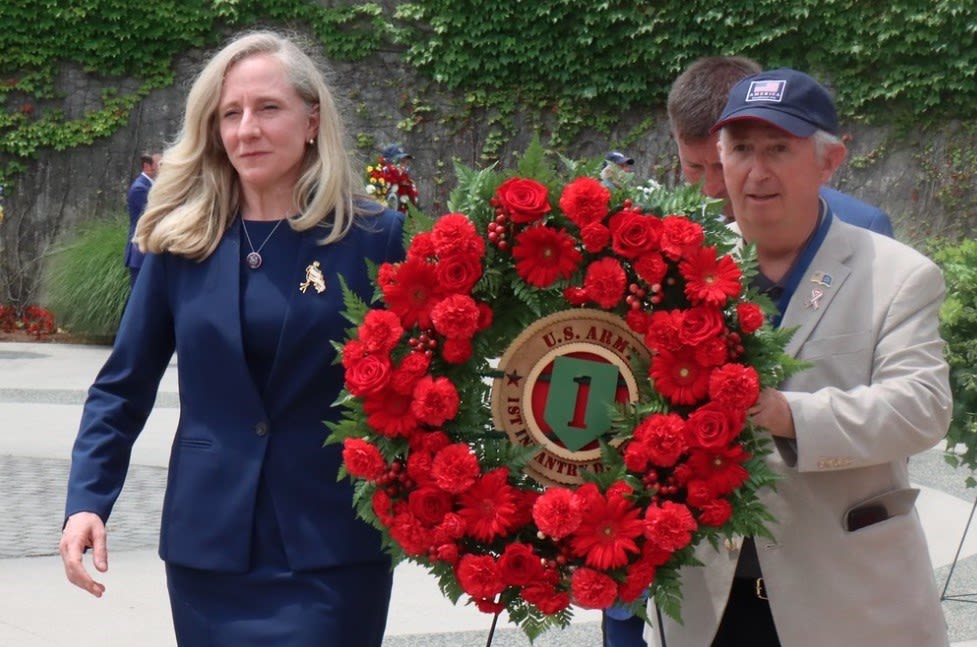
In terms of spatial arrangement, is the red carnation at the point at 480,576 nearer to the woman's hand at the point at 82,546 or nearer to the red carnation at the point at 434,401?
the red carnation at the point at 434,401

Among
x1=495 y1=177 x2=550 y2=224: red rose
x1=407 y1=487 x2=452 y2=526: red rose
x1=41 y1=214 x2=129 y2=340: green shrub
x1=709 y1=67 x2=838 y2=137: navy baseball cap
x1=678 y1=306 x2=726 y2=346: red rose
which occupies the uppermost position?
x1=709 y1=67 x2=838 y2=137: navy baseball cap

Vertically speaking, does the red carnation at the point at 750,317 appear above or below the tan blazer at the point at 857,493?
above

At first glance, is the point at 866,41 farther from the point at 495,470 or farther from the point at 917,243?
the point at 495,470

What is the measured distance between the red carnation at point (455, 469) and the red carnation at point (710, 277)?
48cm

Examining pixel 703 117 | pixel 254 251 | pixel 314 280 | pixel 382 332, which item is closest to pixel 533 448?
pixel 382 332

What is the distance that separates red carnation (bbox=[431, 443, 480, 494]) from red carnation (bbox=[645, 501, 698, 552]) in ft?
1.04

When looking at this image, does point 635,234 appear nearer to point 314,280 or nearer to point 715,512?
point 715,512

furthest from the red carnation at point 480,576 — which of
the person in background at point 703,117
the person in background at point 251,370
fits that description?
the person in background at point 703,117

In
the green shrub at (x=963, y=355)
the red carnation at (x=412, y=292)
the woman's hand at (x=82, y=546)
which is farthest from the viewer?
the green shrub at (x=963, y=355)

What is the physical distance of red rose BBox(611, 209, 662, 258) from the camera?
2375 mm

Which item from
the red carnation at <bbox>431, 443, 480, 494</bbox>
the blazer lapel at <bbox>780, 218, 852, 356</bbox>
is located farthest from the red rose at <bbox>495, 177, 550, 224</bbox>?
the blazer lapel at <bbox>780, 218, 852, 356</bbox>

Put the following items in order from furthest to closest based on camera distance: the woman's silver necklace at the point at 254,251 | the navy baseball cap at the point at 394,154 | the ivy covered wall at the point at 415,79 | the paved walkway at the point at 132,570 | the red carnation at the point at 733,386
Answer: the ivy covered wall at the point at 415,79, the navy baseball cap at the point at 394,154, the paved walkway at the point at 132,570, the woman's silver necklace at the point at 254,251, the red carnation at the point at 733,386

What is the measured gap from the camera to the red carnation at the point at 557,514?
227 centimetres

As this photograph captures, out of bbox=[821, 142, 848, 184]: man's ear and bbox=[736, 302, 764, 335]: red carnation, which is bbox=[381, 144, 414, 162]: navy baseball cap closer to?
bbox=[821, 142, 848, 184]: man's ear
